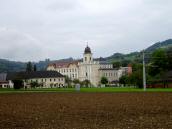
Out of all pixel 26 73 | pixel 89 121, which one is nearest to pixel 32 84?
pixel 26 73

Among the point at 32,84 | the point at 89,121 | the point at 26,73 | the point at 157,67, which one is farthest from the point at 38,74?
the point at 89,121

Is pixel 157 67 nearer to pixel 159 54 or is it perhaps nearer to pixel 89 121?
pixel 159 54

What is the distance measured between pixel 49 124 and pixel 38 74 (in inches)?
7110

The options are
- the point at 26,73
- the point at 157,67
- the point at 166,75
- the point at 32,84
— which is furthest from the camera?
the point at 26,73

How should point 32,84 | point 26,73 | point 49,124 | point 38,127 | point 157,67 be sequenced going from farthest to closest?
point 26,73
point 32,84
point 157,67
point 49,124
point 38,127

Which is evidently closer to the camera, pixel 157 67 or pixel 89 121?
pixel 89 121

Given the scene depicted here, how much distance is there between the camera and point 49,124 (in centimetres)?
1698

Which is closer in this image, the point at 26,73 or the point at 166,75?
the point at 166,75

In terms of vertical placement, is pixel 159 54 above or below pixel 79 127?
above

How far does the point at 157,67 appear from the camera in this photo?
125 metres

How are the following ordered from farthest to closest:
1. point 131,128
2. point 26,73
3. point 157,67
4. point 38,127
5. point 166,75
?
1. point 26,73
2. point 157,67
3. point 166,75
4. point 38,127
5. point 131,128

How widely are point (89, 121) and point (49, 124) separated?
1839mm

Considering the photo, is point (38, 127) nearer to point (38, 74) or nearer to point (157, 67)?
point (157, 67)

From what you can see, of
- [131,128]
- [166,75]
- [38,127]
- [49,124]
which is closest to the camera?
[131,128]
